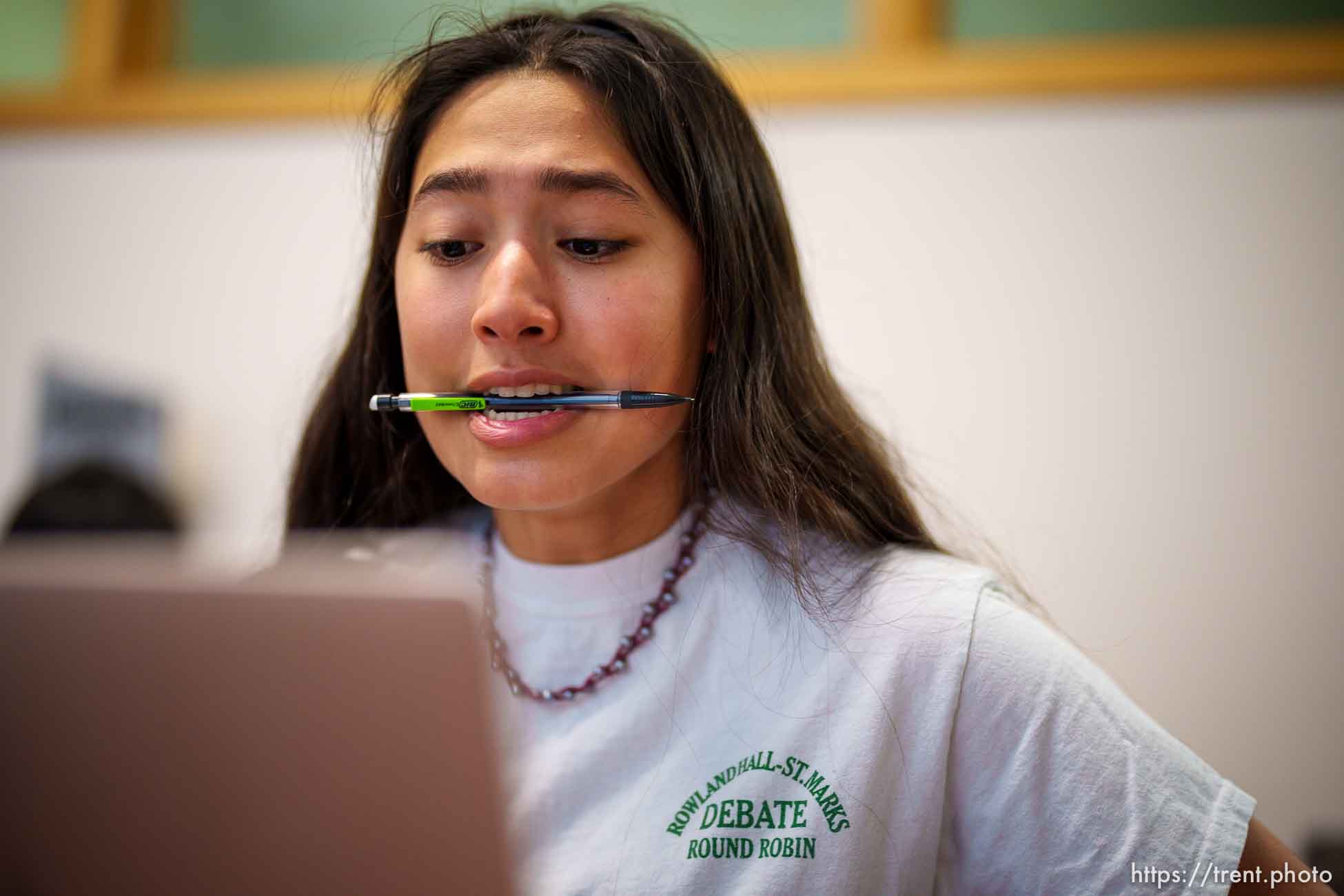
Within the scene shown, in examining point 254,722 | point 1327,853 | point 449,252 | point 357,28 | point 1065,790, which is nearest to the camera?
point 254,722

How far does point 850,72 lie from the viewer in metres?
1.65

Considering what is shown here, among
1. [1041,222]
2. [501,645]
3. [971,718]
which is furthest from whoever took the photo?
[1041,222]

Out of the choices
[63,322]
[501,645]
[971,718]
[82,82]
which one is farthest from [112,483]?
[971,718]

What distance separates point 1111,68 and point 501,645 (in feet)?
4.08

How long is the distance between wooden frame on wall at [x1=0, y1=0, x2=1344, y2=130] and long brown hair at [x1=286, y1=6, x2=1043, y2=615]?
2.15 feet

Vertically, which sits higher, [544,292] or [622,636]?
[544,292]

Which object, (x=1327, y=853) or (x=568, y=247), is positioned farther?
(x=1327, y=853)

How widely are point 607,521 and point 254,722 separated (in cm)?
45

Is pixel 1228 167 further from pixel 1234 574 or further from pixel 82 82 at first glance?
pixel 82 82

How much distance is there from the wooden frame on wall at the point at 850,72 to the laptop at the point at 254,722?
1233 millimetres

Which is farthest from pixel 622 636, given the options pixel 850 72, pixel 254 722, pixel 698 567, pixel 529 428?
pixel 850 72

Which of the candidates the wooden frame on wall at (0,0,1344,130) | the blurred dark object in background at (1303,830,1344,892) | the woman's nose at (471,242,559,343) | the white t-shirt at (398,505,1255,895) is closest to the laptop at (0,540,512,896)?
the white t-shirt at (398,505,1255,895)

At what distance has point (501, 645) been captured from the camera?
900mm

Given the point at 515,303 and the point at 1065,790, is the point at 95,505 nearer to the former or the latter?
the point at 515,303
